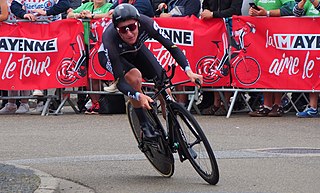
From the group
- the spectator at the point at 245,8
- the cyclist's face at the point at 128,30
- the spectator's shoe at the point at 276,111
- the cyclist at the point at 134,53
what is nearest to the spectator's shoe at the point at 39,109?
the spectator at the point at 245,8

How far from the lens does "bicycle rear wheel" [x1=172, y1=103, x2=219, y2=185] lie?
8.11 m

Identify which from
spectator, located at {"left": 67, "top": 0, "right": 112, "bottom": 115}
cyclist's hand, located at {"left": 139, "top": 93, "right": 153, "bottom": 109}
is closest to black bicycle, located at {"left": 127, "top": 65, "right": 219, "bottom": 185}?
cyclist's hand, located at {"left": 139, "top": 93, "right": 153, "bottom": 109}

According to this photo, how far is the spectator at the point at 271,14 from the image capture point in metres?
13.4

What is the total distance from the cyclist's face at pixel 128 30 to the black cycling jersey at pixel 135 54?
78 mm

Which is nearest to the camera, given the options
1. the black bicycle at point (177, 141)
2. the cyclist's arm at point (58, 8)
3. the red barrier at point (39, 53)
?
the black bicycle at point (177, 141)

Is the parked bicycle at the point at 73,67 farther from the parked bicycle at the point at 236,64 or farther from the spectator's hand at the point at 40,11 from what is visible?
the parked bicycle at the point at 236,64

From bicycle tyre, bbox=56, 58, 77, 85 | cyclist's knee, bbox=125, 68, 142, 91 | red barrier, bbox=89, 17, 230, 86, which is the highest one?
cyclist's knee, bbox=125, 68, 142, 91

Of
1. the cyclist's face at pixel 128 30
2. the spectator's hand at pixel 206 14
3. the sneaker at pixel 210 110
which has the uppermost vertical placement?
the cyclist's face at pixel 128 30

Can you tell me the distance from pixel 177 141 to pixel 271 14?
5.55m

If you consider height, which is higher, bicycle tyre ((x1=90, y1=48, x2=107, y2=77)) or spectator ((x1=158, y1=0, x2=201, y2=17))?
spectator ((x1=158, y1=0, x2=201, y2=17))

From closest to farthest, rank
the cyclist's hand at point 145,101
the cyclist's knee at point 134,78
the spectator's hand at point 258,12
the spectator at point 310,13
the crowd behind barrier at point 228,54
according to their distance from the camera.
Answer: the cyclist's hand at point 145,101 → the cyclist's knee at point 134,78 → the spectator at point 310,13 → the crowd behind barrier at point 228,54 → the spectator's hand at point 258,12

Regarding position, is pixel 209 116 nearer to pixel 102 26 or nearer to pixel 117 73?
pixel 102 26

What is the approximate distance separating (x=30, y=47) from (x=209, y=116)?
9.94 ft

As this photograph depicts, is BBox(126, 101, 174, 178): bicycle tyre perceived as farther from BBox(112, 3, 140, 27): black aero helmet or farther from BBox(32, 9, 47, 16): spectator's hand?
BBox(32, 9, 47, 16): spectator's hand
